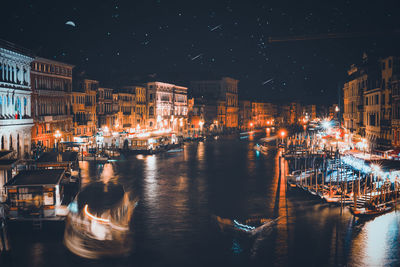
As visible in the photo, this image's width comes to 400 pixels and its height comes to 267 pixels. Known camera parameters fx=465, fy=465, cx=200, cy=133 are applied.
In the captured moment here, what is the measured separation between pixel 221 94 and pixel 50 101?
84794mm

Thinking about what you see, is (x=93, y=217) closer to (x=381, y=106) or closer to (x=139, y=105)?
(x=381, y=106)

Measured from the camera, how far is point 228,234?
2288 cm

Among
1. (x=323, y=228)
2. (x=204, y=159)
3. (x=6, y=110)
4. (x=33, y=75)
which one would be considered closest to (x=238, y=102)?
(x=204, y=159)

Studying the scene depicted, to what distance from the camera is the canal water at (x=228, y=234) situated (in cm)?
1928

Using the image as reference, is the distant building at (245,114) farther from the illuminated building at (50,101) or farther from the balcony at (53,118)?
the balcony at (53,118)

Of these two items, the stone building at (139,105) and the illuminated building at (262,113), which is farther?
the illuminated building at (262,113)

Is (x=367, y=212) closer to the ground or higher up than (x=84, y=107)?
closer to the ground

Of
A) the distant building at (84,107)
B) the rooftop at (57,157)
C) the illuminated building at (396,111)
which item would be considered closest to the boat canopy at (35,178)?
the rooftop at (57,157)

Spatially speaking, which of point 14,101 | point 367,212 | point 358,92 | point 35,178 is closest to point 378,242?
point 367,212

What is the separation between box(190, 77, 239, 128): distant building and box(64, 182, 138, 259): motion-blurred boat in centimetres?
10407

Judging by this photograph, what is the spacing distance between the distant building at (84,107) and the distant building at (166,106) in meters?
23.0

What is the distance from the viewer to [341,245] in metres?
21.3

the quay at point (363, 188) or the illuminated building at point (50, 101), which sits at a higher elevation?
the illuminated building at point (50, 101)

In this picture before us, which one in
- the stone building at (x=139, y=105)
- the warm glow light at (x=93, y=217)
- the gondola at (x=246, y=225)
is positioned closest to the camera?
the warm glow light at (x=93, y=217)
